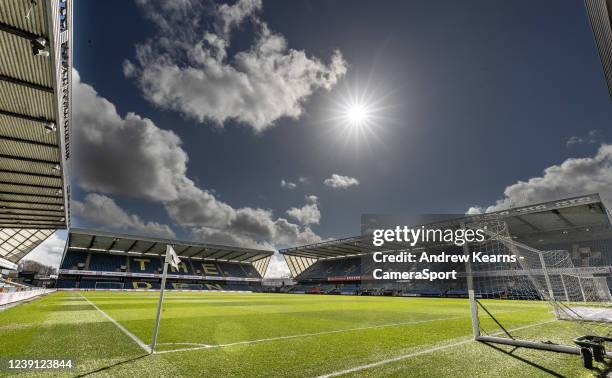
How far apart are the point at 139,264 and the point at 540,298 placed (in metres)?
70.0

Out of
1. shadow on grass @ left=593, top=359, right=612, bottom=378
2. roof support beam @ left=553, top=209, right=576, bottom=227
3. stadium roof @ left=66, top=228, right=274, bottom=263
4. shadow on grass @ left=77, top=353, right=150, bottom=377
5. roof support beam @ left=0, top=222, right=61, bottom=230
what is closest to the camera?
shadow on grass @ left=77, top=353, right=150, bottom=377

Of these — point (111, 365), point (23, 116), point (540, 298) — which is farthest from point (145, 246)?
point (540, 298)

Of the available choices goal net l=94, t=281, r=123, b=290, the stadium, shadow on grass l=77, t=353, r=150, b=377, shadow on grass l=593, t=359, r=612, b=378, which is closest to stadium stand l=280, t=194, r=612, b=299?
the stadium

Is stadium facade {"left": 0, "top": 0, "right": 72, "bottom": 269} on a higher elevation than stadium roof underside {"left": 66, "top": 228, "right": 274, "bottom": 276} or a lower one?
higher

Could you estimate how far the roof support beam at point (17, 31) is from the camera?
8852mm

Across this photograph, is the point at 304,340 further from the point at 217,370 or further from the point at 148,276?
the point at 148,276

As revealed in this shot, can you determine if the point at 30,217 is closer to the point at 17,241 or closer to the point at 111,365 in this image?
the point at 17,241

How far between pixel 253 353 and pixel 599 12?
1036 cm

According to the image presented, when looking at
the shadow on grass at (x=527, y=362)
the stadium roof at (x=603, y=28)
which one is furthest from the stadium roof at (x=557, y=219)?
the shadow on grass at (x=527, y=362)

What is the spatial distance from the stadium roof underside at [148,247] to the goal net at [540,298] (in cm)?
4842

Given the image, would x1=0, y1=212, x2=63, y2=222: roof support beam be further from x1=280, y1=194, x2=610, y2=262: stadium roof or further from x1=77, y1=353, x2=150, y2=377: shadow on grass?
x1=280, y1=194, x2=610, y2=262: stadium roof

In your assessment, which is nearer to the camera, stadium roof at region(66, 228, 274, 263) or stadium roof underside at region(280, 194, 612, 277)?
stadium roof underside at region(280, 194, 612, 277)

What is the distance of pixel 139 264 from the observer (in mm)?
64438

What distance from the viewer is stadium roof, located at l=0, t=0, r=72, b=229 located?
345 inches
